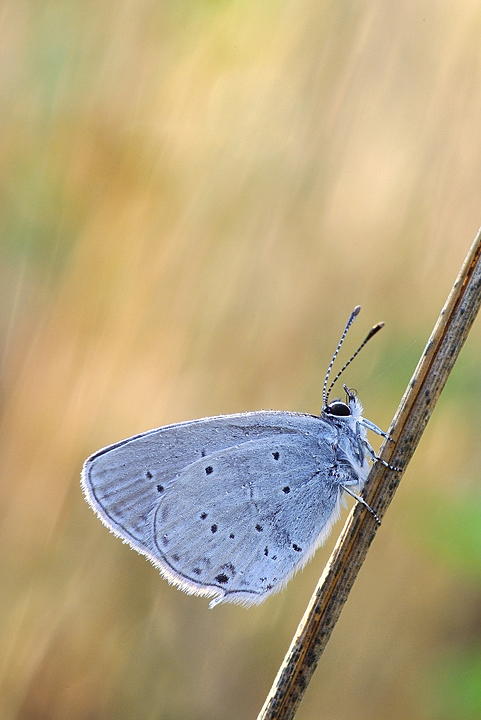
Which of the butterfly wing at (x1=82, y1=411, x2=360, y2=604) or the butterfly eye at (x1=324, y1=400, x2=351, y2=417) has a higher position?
the butterfly eye at (x1=324, y1=400, x2=351, y2=417)

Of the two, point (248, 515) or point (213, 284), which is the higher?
point (213, 284)

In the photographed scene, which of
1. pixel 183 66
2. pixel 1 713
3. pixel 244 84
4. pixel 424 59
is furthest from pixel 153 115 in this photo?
pixel 1 713

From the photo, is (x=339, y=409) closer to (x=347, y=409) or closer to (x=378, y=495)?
(x=347, y=409)

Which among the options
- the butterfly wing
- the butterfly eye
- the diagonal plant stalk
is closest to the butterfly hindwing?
the butterfly wing

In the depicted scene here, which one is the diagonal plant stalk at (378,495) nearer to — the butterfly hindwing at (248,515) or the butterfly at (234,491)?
the butterfly at (234,491)

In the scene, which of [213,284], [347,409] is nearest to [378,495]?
[347,409]

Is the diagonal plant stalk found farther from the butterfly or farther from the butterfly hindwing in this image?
the butterfly hindwing

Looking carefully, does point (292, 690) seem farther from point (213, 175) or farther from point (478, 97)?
point (478, 97)
